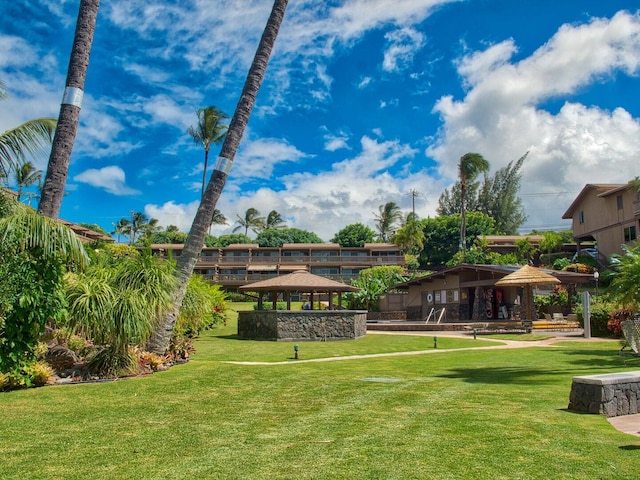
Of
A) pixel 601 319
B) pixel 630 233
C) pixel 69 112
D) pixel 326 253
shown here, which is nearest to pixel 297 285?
pixel 601 319

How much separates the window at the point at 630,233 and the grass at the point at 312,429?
33409mm

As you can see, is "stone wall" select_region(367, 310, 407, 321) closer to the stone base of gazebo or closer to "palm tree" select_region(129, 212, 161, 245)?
the stone base of gazebo

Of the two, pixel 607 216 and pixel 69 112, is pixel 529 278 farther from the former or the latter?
pixel 607 216

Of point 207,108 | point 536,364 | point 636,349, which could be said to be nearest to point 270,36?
point 536,364

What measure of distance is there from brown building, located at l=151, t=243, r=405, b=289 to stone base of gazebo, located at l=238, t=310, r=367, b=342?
38287 millimetres

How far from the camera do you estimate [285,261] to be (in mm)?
68375

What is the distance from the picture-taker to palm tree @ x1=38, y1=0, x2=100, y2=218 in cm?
1100

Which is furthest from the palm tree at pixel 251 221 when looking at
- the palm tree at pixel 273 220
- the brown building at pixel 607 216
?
the brown building at pixel 607 216

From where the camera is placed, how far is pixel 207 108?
44750 millimetres

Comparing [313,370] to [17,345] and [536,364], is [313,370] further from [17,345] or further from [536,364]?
[17,345]

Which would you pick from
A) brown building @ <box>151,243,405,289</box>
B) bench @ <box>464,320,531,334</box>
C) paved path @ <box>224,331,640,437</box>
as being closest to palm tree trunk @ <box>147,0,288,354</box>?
paved path @ <box>224,331,640,437</box>

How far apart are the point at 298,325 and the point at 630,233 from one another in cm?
3075

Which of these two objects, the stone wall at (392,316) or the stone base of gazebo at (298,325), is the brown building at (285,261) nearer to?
the stone wall at (392,316)

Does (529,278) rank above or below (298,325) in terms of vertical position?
above
